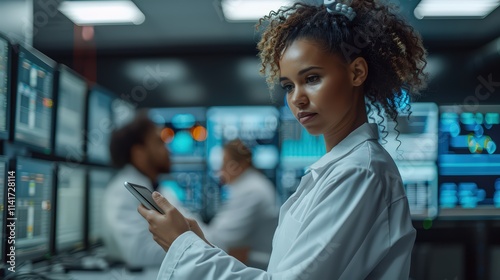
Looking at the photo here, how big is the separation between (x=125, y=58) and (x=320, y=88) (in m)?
3.87

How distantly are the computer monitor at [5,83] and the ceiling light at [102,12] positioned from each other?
1.84 m

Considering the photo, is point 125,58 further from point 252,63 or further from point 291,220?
point 291,220

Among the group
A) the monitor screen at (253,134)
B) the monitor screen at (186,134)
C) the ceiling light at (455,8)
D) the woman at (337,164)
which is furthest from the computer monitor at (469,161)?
the woman at (337,164)

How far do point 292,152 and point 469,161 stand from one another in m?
1.28

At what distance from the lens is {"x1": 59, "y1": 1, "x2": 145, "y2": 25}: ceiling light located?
3.69 metres

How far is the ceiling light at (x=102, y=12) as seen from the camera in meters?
3.69

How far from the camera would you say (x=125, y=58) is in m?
4.69

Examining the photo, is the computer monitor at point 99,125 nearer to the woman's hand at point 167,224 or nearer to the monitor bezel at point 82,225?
the monitor bezel at point 82,225

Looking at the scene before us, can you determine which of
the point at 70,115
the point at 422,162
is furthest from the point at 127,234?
the point at 422,162

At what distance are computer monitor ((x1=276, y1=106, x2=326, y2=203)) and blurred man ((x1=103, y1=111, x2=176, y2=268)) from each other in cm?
134

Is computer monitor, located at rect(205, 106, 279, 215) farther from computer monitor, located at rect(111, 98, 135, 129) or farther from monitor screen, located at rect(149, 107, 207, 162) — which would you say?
computer monitor, located at rect(111, 98, 135, 129)

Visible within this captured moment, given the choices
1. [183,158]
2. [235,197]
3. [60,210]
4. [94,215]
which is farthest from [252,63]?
[60,210]

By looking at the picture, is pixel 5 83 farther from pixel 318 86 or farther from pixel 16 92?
pixel 318 86

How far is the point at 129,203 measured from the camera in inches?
108
